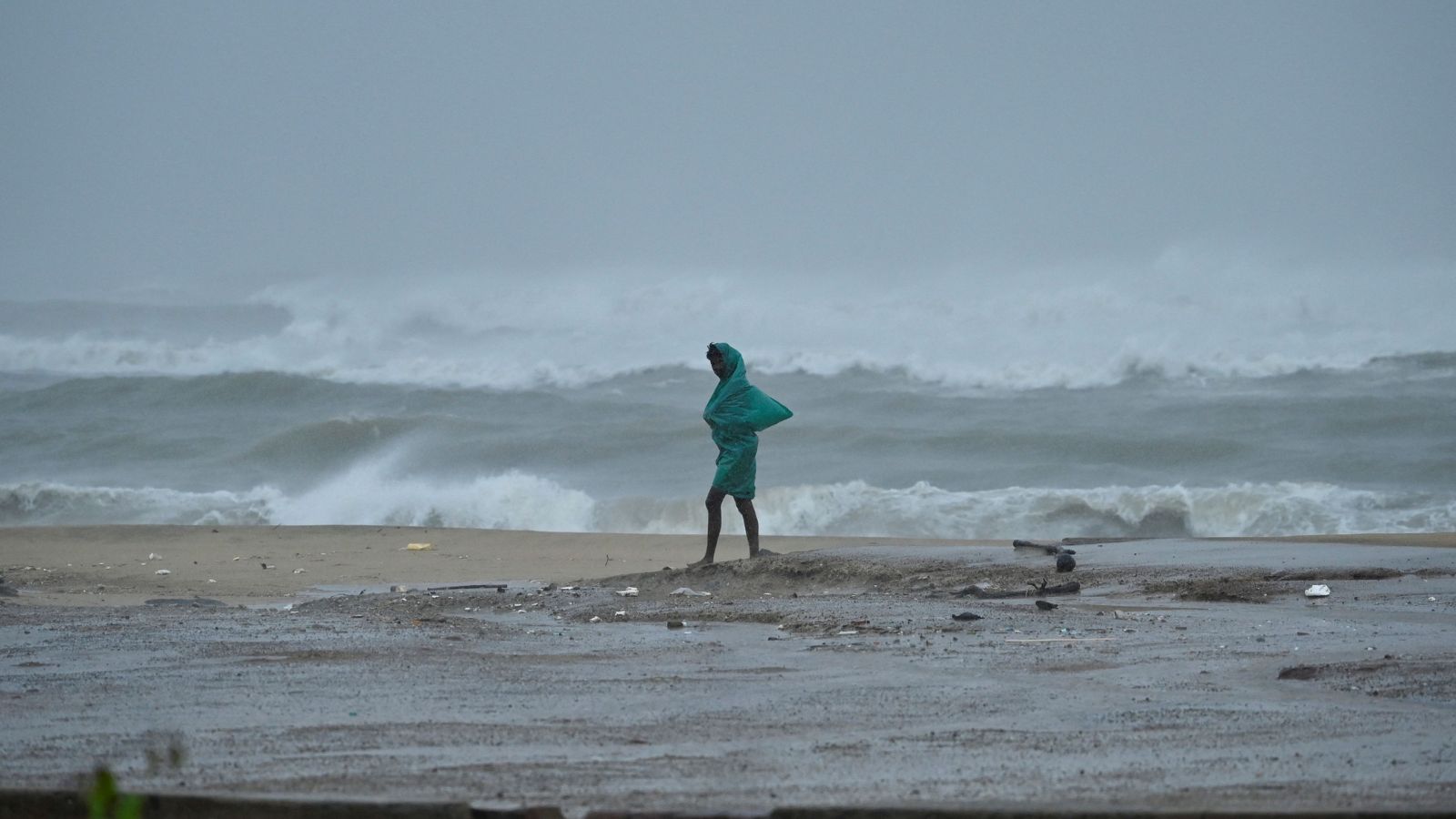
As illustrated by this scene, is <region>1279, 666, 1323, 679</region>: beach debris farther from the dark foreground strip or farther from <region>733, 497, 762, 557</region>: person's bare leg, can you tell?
<region>733, 497, 762, 557</region>: person's bare leg

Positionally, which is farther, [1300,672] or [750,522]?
[750,522]

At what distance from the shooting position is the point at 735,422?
11.6 metres

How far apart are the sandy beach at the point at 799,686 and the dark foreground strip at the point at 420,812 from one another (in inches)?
4.7

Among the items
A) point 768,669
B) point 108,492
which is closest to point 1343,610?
point 768,669

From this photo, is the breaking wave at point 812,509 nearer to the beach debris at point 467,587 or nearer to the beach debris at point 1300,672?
the beach debris at point 467,587

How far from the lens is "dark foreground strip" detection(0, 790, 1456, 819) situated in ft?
9.85

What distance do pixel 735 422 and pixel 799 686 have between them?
236 inches

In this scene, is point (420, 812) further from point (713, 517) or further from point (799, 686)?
point (713, 517)

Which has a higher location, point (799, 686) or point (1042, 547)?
point (1042, 547)

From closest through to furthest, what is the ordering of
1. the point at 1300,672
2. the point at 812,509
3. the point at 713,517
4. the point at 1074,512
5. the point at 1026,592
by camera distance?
the point at 1300,672
the point at 1026,592
the point at 713,517
the point at 1074,512
the point at 812,509

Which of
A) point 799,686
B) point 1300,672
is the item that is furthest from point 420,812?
point 1300,672

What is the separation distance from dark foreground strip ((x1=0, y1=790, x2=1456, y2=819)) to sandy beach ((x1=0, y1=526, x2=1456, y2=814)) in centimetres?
12

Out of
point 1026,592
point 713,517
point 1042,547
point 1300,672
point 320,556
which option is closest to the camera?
point 1300,672

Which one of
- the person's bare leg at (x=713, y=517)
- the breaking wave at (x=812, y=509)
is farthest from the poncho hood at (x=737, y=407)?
the breaking wave at (x=812, y=509)
